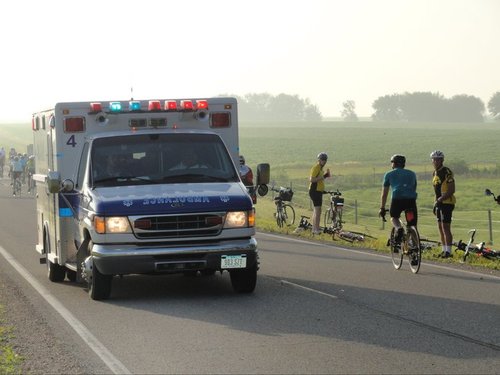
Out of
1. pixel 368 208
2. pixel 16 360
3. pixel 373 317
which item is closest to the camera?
pixel 16 360

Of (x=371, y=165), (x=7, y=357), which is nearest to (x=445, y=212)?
(x=7, y=357)

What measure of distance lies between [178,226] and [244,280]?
132cm

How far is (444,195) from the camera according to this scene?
55.3 ft

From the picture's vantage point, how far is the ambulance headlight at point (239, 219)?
1163 cm

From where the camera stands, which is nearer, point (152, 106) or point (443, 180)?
point (152, 106)

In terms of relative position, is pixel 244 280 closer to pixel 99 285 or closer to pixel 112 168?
pixel 99 285

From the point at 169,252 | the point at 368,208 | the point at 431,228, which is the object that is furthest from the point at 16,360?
the point at 368,208

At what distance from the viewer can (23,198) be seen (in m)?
40.6

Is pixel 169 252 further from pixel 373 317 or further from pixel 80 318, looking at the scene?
pixel 373 317

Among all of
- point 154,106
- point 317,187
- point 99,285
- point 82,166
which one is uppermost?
point 154,106

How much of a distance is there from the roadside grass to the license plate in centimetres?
255

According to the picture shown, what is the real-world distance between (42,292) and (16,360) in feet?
15.2

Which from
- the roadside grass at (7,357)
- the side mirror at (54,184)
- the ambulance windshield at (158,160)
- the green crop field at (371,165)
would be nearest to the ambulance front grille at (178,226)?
the ambulance windshield at (158,160)

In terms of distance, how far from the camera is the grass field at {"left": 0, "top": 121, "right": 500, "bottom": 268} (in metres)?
39.2
